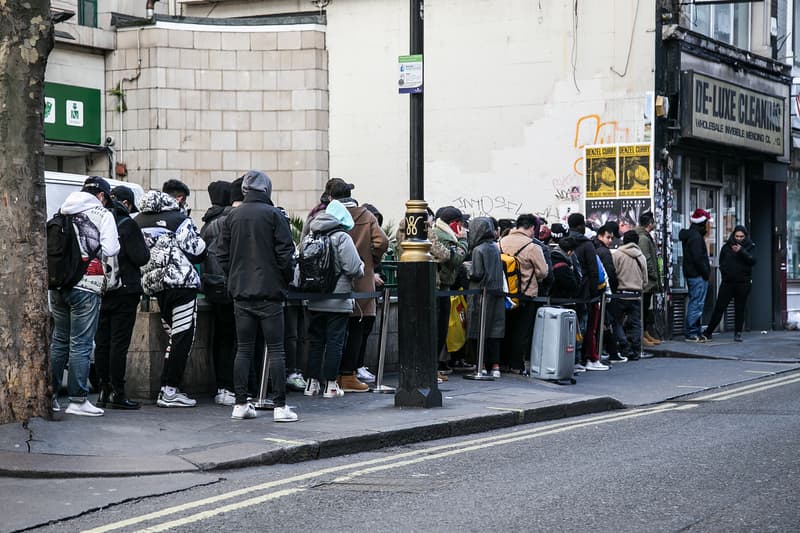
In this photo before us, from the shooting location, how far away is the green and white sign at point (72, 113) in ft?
59.7

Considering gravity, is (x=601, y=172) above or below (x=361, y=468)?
above

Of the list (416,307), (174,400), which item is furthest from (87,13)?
(416,307)

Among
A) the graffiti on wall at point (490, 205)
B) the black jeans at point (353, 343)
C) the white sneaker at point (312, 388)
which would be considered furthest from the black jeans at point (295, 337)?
the graffiti on wall at point (490, 205)

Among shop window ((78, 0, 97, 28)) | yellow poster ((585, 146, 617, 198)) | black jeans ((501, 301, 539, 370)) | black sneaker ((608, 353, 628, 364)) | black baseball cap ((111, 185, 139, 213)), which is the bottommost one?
black sneaker ((608, 353, 628, 364))

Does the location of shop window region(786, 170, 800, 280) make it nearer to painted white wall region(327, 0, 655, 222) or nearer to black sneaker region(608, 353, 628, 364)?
painted white wall region(327, 0, 655, 222)

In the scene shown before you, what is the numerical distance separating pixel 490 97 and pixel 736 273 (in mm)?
5033

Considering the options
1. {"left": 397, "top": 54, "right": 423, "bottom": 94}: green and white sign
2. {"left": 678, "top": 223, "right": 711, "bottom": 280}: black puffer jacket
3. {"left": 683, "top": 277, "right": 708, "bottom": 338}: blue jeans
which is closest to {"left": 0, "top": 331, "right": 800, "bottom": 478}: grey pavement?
{"left": 397, "top": 54, "right": 423, "bottom": 94}: green and white sign

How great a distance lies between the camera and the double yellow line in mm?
6234

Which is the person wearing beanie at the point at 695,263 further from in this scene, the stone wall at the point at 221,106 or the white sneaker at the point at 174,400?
the white sneaker at the point at 174,400

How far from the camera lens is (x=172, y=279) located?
390 inches

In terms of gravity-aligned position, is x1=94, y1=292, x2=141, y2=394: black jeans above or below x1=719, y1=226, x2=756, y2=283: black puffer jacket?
below

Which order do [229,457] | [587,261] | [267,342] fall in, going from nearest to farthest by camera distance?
[229,457] < [267,342] < [587,261]

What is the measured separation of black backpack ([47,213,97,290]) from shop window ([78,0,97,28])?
11.1m

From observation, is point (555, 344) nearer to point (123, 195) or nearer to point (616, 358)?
point (616, 358)
